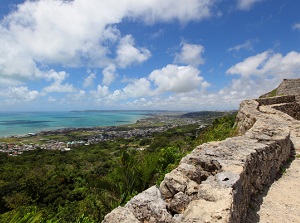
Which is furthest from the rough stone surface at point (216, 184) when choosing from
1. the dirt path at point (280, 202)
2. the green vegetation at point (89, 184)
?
the green vegetation at point (89, 184)

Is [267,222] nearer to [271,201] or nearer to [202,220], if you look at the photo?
[271,201]

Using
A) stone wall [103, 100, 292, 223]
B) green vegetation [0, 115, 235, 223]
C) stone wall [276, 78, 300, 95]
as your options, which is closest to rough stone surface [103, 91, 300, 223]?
stone wall [103, 100, 292, 223]

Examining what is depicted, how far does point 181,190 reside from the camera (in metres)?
3.94

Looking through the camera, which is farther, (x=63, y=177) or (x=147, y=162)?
(x=63, y=177)

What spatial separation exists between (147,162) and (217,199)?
553cm

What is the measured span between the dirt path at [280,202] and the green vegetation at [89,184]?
3582mm

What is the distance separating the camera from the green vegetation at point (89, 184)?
818 cm

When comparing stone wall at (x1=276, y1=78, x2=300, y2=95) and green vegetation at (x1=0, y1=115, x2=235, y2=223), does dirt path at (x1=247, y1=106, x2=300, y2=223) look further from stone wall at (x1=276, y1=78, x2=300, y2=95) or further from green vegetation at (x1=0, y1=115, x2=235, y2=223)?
stone wall at (x1=276, y1=78, x2=300, y2=95)

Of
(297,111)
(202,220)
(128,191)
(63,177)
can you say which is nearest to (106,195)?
(128,191)

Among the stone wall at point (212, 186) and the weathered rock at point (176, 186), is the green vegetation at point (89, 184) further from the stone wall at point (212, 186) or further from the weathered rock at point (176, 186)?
the weathered rock at point (176, 186)

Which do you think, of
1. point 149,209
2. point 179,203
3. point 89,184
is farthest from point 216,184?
point 89,184

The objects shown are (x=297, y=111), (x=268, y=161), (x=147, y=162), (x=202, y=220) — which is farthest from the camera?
(x=297, y=111)

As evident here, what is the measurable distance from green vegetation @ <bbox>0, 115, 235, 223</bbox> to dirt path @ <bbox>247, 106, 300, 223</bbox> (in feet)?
11.8

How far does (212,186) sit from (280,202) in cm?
215
